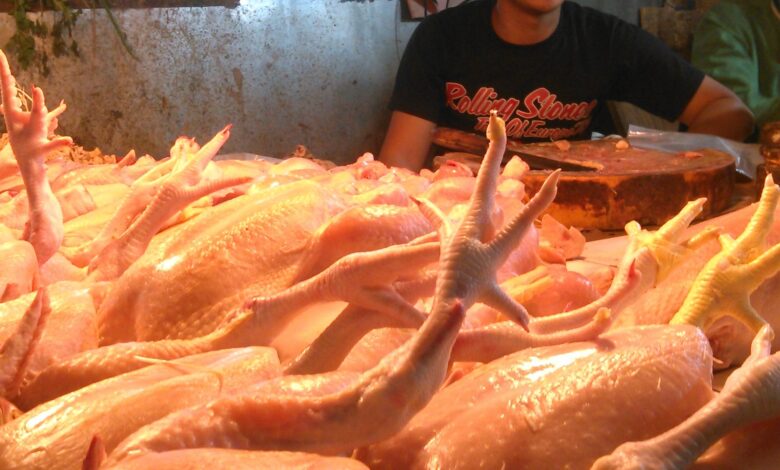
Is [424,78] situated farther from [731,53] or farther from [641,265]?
[641,265]

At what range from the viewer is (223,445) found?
734 millimetres

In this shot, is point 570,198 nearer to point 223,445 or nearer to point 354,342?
point 354,342

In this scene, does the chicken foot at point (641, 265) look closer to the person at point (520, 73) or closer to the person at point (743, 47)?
the person at point (520, 73)

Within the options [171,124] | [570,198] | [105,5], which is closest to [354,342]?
[570,198]

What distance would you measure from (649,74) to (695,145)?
96 centimetres

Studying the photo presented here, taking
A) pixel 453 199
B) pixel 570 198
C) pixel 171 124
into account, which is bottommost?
pixel 171 124

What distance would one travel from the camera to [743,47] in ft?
16.3

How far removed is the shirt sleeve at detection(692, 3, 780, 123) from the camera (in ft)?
15.8

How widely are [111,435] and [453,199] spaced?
0.83m

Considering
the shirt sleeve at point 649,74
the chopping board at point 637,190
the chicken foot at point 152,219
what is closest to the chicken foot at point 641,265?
the chicken foot at point 152,219

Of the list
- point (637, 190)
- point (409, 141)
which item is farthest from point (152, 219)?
point (409, 141)

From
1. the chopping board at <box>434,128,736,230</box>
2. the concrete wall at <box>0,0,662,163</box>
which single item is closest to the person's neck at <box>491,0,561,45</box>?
the concrete wall at <box>0,0,662,163</box>

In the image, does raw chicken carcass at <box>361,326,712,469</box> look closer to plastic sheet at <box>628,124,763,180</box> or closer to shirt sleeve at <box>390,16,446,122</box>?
plastic sheet at <box>628,124,763,180</box>

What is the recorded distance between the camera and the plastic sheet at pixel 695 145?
3.00 metres
